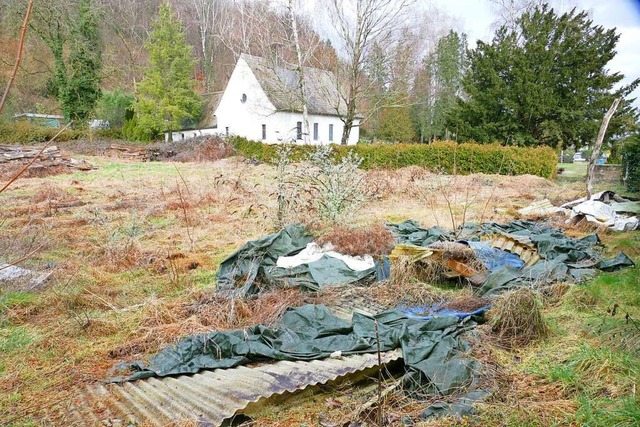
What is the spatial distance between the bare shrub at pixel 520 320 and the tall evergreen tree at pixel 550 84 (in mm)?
20834

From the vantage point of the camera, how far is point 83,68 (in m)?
28.5

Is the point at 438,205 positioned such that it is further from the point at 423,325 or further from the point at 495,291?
the point at 423,325

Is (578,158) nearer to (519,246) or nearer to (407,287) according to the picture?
(519,246)

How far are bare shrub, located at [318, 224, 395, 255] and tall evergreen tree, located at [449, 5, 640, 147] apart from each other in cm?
1905

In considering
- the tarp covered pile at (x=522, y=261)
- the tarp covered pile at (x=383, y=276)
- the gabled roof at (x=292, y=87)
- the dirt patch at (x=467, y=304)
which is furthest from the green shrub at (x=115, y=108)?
the dirt patch at (x=467, y=304)

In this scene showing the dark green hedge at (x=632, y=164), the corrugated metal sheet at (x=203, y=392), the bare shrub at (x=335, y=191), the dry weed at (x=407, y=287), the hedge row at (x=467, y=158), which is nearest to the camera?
the corrugated metal sheet at (x=203, y=392)

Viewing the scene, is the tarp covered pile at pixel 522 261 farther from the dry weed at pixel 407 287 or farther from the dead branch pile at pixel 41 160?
the dead branch pile at pixel 41 160

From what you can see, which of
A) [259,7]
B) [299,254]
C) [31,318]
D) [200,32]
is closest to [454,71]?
[259,7]

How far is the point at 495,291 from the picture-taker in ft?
15.6

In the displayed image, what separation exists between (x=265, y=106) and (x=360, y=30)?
9080 mm

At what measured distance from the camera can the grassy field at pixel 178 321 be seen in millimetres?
2801

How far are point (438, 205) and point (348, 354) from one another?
318 inches

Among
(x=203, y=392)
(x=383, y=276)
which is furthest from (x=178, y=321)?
(x=383, y=276)

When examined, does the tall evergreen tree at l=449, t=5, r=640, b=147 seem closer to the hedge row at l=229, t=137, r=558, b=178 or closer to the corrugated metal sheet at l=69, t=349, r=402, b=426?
the hedge row at l=229, t=137, r=558, b=178
